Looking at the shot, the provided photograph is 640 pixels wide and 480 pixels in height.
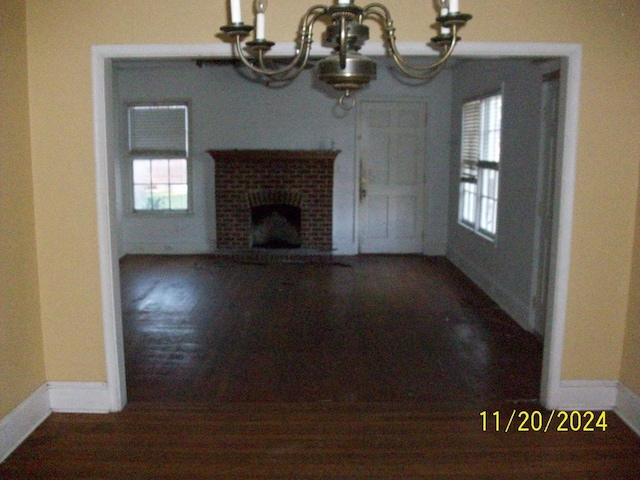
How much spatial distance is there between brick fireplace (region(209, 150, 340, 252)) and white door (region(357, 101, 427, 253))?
1.68 feet

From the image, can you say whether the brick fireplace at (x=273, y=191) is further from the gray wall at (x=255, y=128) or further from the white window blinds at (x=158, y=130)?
the white window blinds at (x=158, y=130)

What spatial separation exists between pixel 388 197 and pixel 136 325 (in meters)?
4.12

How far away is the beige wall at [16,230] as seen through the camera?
9.46 feet

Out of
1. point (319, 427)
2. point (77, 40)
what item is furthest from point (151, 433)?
point (77, 40)

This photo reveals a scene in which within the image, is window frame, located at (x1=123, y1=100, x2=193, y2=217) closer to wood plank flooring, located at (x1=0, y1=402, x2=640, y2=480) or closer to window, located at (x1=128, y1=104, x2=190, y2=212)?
window, located at (x1=128, y1=104, x2=190, y2=212)

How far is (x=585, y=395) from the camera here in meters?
3.35

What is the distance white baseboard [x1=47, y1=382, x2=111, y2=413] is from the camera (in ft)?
10.9

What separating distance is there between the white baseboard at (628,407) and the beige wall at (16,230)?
3.08 metres

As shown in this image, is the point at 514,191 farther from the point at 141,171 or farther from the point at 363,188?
the point at 141,171

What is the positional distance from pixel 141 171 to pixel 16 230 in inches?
206

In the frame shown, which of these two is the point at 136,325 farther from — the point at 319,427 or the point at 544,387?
the point at 544,387

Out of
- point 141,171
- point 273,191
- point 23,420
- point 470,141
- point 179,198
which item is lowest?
point 23,420

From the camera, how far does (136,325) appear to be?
5039 millimetres

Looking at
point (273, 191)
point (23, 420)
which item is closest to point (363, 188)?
point (273, 191)
